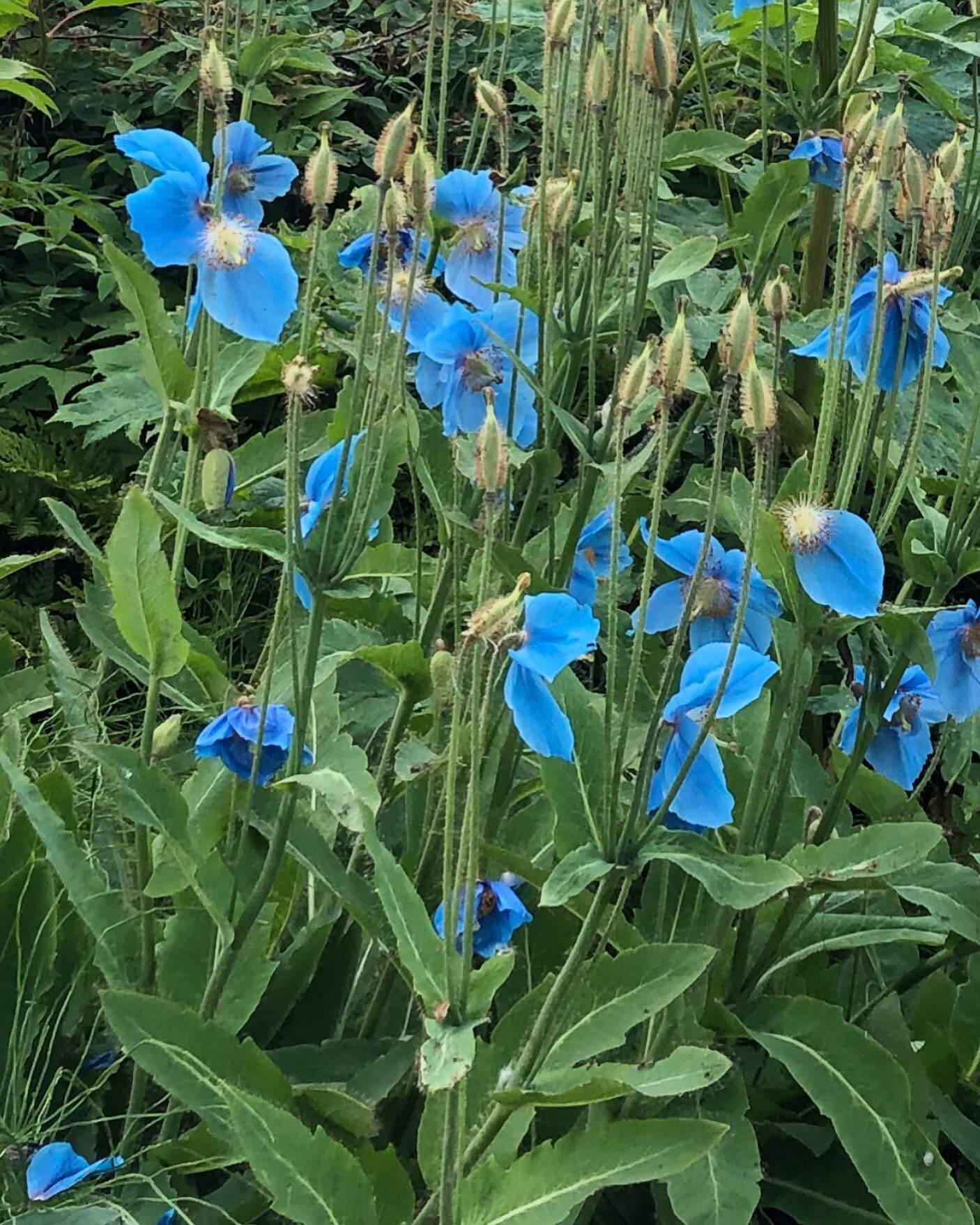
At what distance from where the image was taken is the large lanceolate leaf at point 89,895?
93cm

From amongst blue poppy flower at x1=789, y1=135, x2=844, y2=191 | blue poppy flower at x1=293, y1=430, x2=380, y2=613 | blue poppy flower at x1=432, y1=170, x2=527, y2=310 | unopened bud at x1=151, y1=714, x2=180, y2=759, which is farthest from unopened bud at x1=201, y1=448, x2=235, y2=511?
blue poppy flower at x1=789, y1=135, x2=844, y2=191

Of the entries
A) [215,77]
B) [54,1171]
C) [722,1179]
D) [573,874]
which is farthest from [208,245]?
[722,1179]

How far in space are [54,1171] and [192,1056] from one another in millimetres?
136

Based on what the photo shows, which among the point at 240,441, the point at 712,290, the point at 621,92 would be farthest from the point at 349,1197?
the point at 240,441

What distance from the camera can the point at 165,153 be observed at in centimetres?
101

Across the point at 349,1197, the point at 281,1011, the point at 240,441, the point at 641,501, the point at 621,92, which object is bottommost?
the point at 240,441

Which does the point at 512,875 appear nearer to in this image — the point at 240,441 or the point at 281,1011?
the point at 281,1011

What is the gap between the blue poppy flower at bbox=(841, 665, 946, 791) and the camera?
1.15 m

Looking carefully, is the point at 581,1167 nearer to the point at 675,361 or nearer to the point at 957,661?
the point at 675,361

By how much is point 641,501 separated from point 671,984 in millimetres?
603

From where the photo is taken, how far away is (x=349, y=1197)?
73 centimetres

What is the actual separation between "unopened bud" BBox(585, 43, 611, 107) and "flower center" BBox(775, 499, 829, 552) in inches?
13.8

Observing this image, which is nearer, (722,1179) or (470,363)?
(722,1179)

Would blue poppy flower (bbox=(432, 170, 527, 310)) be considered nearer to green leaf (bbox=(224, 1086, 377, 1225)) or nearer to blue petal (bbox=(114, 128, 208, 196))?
blue petal (bbox=(114, 128, 208, 196))
